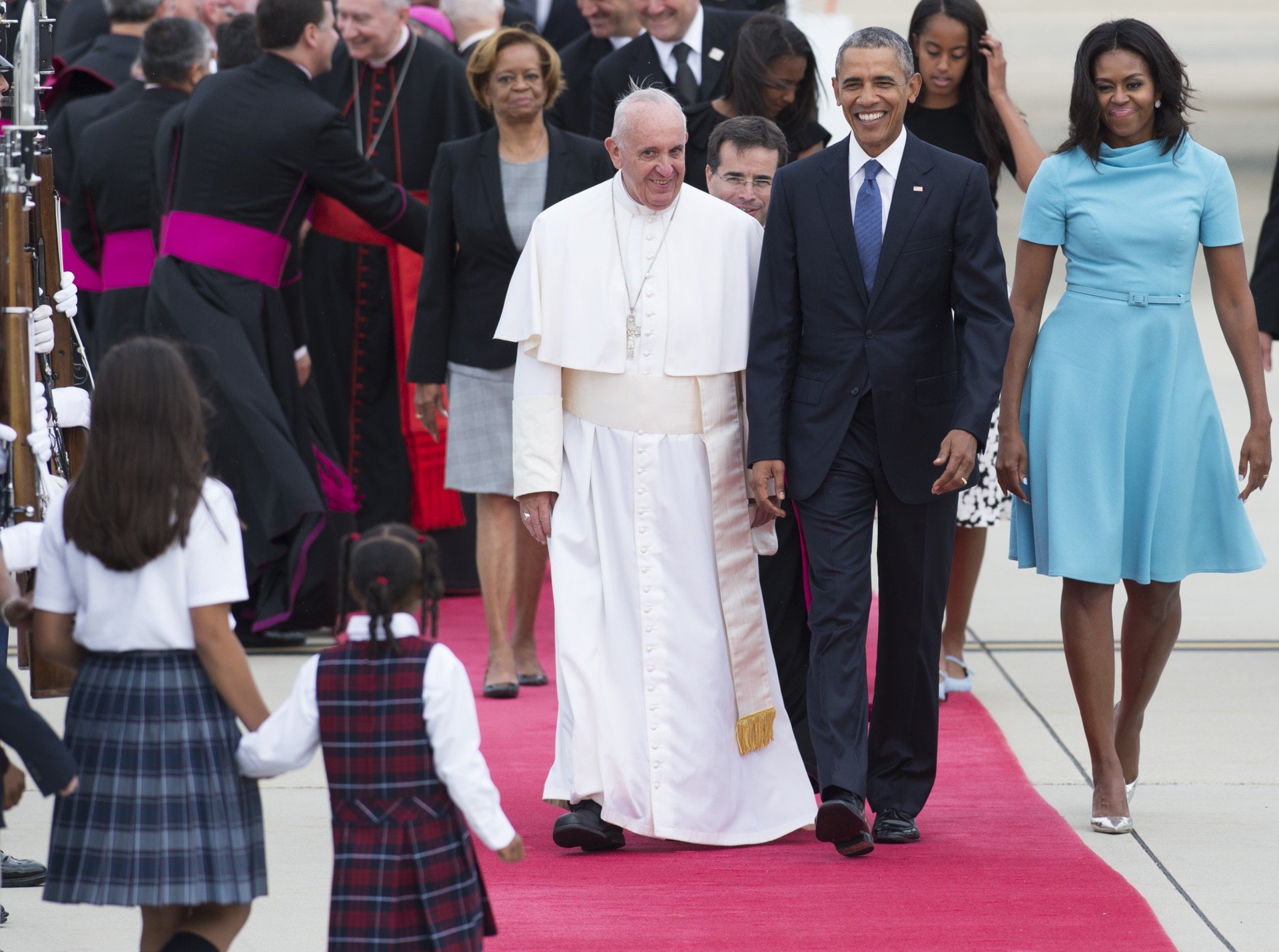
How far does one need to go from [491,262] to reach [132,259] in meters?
1.74

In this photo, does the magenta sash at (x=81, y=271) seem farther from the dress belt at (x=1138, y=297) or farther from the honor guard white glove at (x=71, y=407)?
the dress belt at (x=1138, y=297)

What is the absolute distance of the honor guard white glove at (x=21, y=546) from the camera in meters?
3.40

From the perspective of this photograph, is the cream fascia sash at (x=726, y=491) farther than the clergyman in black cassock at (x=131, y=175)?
No

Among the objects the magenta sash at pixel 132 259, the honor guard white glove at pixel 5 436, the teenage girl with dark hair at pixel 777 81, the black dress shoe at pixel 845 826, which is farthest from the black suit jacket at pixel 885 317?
the magenta sash at pixel 132 259

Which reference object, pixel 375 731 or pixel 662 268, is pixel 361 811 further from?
pixel 662 268

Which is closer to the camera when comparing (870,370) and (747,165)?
(870,370)

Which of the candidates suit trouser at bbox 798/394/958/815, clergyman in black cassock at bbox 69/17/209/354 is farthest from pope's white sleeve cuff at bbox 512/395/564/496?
clergyman in black cassock at bbox 69/17/209/354

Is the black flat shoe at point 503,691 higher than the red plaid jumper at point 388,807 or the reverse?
the reverse

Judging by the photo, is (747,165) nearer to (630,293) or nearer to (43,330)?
(630,293)

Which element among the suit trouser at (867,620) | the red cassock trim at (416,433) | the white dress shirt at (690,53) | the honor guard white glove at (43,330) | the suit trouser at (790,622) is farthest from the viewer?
the red cassock trim at (416,433)

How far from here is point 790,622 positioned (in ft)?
16.5

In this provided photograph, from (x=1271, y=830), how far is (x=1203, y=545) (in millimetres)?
680

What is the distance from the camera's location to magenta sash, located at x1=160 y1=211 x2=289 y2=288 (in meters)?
6.77

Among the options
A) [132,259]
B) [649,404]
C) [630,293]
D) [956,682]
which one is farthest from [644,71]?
[649,404]
